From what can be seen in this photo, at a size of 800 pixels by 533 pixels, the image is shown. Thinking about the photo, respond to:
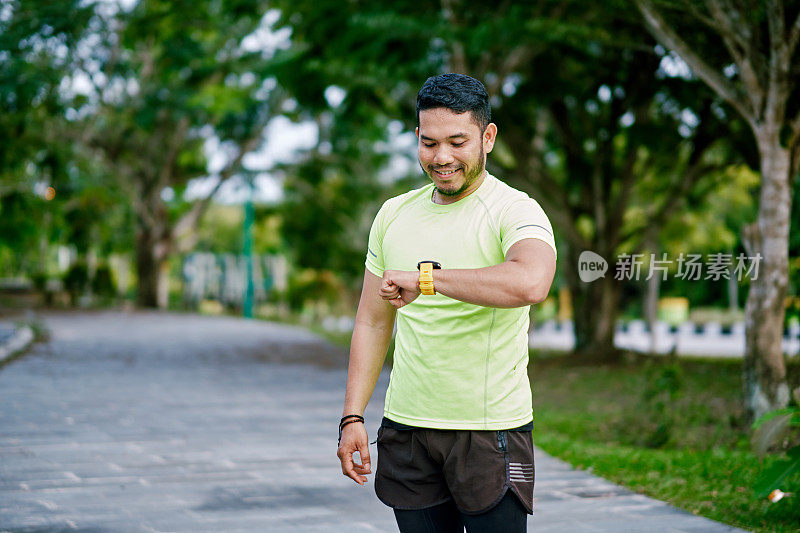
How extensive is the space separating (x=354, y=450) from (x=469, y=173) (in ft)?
2.80

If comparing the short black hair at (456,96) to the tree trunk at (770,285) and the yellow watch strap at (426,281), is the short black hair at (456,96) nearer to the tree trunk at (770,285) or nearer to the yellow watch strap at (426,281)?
the yellow watch strap at (426,281)

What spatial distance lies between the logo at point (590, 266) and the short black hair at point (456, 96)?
1145cm

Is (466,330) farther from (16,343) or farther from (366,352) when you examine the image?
(16,343)

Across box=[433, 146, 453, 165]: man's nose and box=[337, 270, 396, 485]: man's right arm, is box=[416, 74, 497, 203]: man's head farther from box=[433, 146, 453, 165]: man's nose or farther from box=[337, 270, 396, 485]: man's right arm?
box=[337, 270, 396, 485]: man's right arm

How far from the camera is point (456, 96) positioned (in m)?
2.38

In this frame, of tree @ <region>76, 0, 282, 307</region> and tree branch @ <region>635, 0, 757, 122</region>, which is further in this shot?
tree @ <region>76, 0, 282, 307</region>

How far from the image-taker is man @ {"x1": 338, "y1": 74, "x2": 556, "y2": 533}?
2387mm

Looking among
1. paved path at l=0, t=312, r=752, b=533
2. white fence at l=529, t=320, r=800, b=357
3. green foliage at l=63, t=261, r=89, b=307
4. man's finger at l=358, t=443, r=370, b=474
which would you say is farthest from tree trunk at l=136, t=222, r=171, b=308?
man's finger at l=358, t=443, r=370, b=474

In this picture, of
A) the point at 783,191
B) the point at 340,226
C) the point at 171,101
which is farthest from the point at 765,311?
the point at 340,226

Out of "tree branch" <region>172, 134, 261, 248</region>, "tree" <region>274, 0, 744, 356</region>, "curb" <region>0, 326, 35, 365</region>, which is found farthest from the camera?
"tree branch" <region>172, 134, 261, 248</region>

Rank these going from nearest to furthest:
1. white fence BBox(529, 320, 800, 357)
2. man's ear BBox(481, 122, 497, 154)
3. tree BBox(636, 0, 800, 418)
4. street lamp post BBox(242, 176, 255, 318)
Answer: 1. man's ear BBox(481, 122, 497, 154)
2. tree BBox(636, 0, 800, 418)
3. white fence BBox(529, 320, 800, 357)
4. street lamp post BBox(242, 176, 255, 318)

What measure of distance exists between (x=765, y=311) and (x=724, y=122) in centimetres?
628

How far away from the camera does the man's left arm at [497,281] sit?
2.24m

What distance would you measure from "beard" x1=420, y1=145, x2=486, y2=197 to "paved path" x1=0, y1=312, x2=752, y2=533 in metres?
2.60
